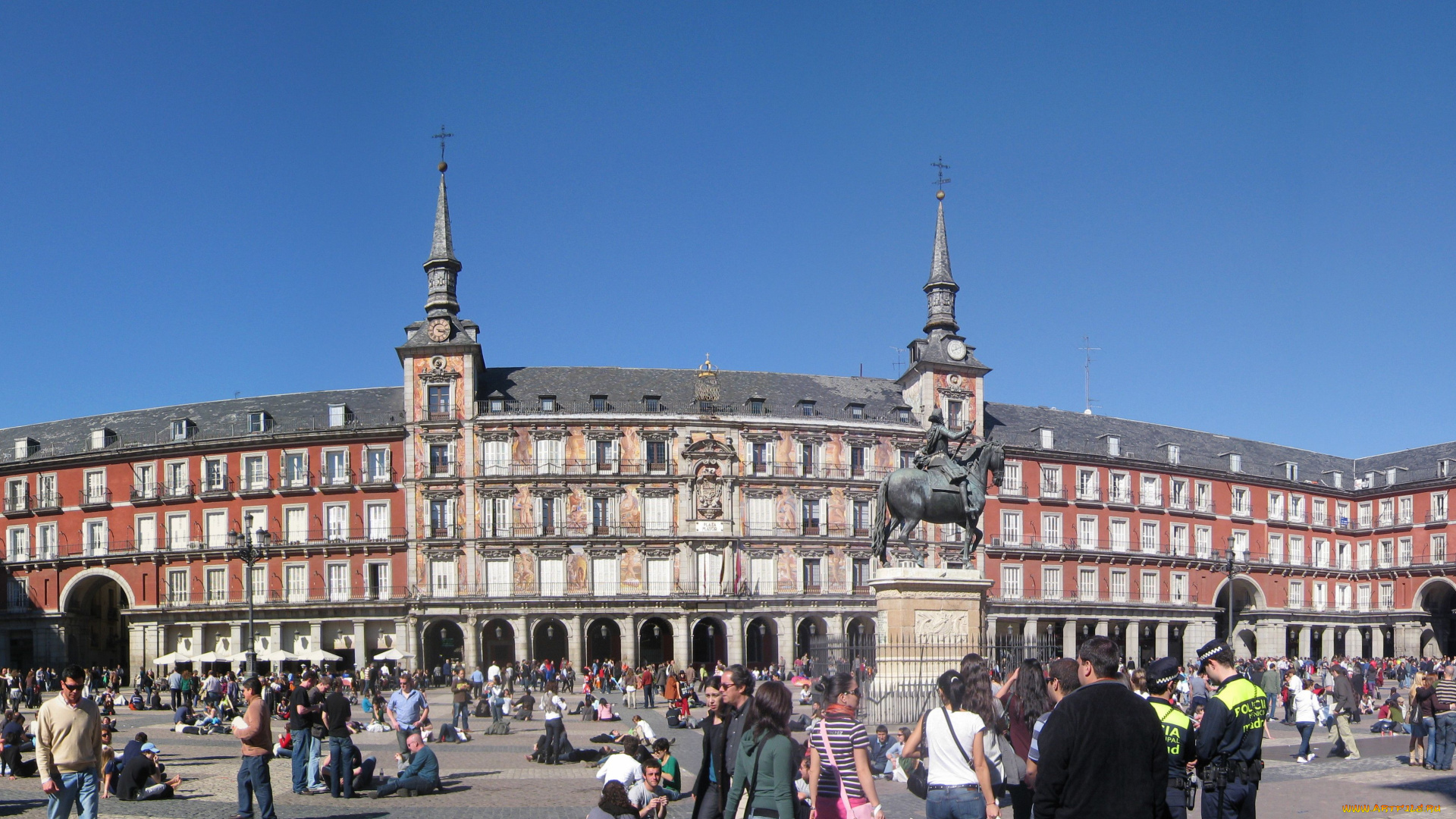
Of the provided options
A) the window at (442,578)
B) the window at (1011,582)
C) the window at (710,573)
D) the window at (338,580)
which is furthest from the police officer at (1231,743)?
the window at (1011,582)

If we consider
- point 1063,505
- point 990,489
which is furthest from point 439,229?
point 1063,505

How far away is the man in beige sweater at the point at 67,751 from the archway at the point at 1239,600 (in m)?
69.8

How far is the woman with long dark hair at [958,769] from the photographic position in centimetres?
896

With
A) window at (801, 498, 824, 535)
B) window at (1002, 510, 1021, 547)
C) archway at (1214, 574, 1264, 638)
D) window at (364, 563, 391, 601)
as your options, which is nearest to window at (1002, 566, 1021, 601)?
window at (1002, 510, 1021, 547)

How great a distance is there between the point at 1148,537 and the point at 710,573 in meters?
25.2

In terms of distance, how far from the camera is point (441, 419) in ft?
205

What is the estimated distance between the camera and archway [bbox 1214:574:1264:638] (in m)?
73.6

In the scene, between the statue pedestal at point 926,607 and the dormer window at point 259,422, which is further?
the dormer window at point 259,422

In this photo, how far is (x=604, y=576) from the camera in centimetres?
6231

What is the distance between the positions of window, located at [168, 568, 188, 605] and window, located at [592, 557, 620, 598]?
777 inches

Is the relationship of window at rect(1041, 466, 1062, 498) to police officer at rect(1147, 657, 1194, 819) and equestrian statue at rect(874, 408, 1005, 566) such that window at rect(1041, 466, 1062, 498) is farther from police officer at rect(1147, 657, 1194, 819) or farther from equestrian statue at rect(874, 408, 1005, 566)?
police officer at rect(1147, 657, 1194, 819)

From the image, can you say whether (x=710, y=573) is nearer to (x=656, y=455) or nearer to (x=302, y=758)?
(x=656, y=455)

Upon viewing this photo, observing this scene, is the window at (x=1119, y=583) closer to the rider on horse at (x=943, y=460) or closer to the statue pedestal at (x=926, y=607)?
the rider on horse at (x=943, y=460)

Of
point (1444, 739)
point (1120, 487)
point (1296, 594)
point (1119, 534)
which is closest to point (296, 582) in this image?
point (1119, 534)
